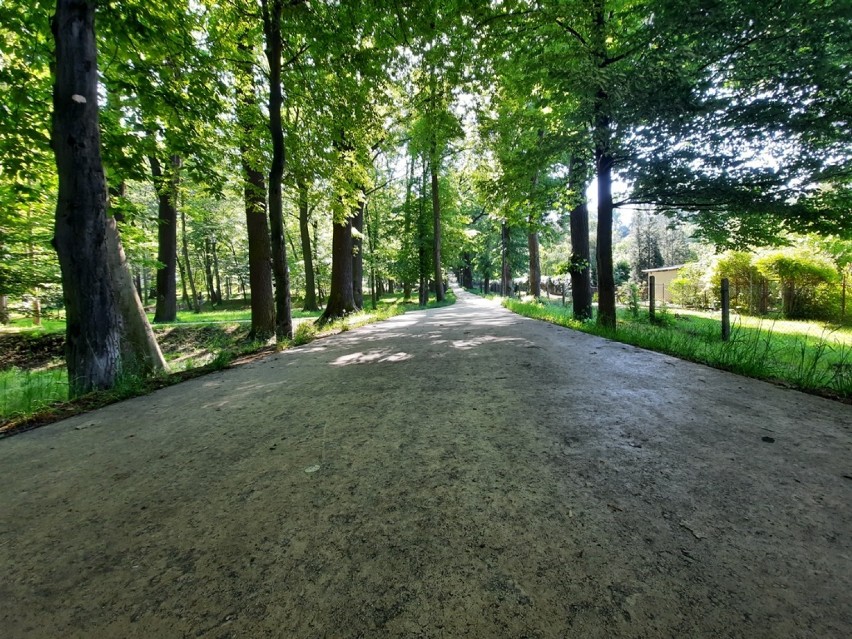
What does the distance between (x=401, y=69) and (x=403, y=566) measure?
31.2 ft

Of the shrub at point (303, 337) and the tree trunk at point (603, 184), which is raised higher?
the tree trunk at point (603, 184)

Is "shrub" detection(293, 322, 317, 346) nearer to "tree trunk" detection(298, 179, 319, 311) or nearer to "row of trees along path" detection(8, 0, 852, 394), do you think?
"row of trees along path" detection(8, 0, 852, 394)

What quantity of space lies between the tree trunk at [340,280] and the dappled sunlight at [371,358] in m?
5.83

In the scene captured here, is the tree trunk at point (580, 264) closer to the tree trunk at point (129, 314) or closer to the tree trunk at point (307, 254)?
the tree trunk at point (129, 314)

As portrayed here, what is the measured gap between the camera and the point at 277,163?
7078mm

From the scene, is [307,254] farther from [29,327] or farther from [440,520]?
[440,520]

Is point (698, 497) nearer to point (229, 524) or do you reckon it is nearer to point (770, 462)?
point (770, 462)

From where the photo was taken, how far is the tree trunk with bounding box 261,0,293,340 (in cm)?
657

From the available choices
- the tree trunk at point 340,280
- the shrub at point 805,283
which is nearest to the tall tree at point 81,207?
the tree trunk at point 340,280

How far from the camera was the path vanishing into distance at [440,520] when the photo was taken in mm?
1151

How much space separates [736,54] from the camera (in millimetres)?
5090

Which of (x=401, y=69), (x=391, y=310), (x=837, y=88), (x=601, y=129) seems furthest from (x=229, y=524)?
(x=391, y=310)

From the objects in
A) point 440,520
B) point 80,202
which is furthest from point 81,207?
point 440,520

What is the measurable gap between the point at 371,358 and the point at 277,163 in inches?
186
